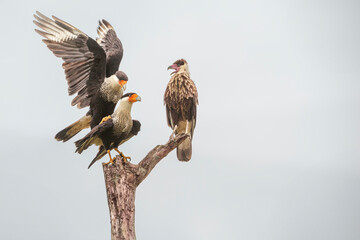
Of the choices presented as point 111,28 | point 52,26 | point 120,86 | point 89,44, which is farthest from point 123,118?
point 111,28

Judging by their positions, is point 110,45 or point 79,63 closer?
point 79,63

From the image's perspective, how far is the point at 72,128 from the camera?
5656 millimetres

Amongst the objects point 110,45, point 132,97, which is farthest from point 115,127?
point 110,45

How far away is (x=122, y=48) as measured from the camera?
21.9ft

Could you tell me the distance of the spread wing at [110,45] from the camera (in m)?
6.31

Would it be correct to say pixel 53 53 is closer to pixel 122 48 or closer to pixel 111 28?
pixel 122 48

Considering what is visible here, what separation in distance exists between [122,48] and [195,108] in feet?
4.70

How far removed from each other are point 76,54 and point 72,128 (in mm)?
927

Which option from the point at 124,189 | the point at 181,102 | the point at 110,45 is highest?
the point at 110,45

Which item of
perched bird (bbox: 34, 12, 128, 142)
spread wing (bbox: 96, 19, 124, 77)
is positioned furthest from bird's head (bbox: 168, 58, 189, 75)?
perched bird (bbox: 34, 12, 128, 142)

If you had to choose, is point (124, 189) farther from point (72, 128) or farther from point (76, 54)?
point (76, 54)

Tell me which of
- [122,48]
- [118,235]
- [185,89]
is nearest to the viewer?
[118,235]

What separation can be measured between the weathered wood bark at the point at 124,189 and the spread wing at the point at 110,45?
1.83 m

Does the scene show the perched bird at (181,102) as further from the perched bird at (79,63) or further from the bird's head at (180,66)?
the perched bird at (79,63)
